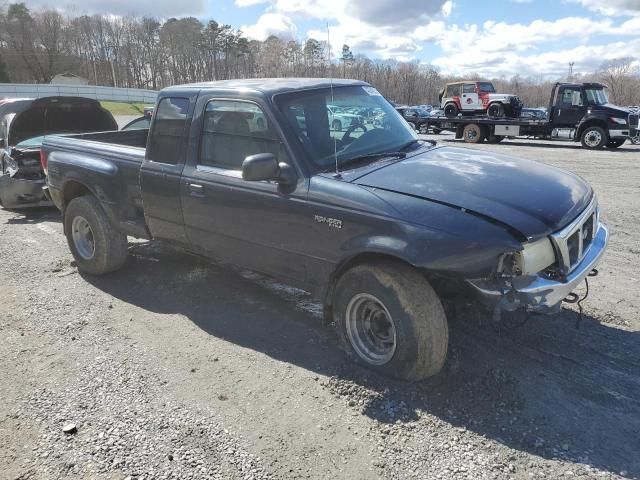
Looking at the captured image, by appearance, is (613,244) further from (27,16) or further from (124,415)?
(27,16)

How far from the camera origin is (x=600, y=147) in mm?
20219

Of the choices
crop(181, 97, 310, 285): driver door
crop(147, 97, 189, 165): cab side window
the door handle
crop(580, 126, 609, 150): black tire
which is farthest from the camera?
crop(580, 126, 609, 150): black tire

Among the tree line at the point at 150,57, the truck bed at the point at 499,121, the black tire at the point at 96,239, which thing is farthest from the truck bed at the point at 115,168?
the tree line at the point at 150,57

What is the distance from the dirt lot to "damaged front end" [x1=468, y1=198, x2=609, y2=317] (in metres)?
0.68

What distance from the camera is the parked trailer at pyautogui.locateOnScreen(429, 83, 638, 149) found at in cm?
1986

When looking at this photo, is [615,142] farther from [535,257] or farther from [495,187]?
[535,257]

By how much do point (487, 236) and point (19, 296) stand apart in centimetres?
463

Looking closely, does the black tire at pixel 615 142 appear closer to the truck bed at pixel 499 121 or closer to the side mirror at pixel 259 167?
the truck bed at pixel 499 121

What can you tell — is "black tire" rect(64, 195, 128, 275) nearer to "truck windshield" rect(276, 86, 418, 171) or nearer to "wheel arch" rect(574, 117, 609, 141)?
"truck windshield" rect(276, 86, 418, 171)

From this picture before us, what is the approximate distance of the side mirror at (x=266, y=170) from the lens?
3.43 meters

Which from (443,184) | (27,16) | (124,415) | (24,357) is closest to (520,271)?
(443,184)

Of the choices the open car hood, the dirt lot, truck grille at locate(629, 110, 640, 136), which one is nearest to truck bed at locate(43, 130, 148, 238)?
the dirt lot

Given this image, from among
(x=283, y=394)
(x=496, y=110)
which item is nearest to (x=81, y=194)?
(x=283, y=394)

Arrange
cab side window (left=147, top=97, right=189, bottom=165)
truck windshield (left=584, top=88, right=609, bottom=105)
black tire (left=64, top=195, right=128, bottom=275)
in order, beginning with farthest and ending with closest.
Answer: truck windshield (left=584, top=88, right=609, bottom=105)
black tire (left=64, top=195, right=128, bottom=275)
cab side window (left=147, top=97, right=189, bottom=165)
